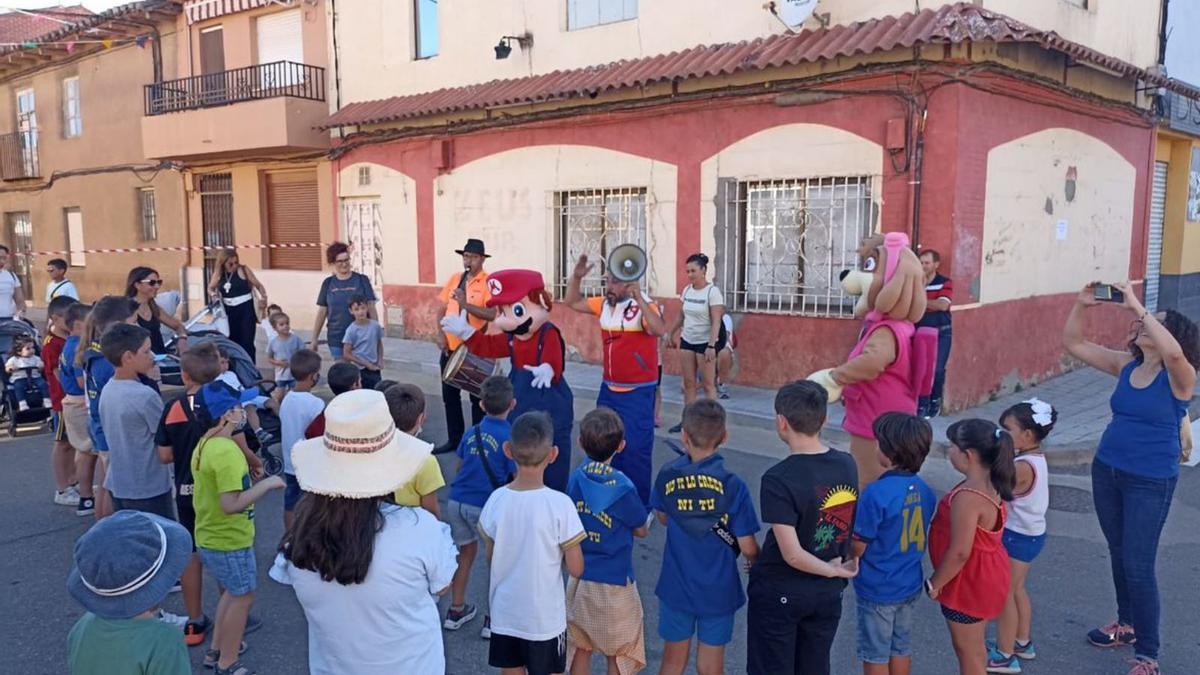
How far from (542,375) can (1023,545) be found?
2.71 m

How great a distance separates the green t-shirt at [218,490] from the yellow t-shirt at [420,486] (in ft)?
2.22

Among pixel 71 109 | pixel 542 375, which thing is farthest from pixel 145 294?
pixel 71 109

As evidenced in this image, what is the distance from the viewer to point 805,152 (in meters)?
9.12

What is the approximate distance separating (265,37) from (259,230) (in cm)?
345

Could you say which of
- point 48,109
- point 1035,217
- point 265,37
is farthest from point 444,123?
point 48,109

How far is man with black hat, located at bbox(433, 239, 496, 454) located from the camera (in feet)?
20.4

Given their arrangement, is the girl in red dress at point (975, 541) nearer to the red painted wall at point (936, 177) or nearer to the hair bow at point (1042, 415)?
the hair bow at point (1042, 415)

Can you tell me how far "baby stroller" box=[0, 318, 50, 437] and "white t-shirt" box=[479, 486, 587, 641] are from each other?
741 cm

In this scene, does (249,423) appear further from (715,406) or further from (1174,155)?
(1174,155)

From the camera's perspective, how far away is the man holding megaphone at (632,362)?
211 inches

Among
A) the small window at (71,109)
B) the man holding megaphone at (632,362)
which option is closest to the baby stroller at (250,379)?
the man holding megaphone at (632,362)

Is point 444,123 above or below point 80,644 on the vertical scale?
above

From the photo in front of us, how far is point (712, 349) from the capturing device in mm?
8555

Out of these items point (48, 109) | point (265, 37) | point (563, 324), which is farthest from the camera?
point (48, 109)
